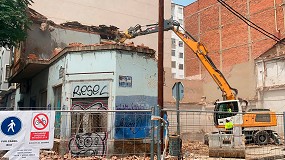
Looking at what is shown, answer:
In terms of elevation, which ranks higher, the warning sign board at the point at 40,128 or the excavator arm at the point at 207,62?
the excavator arm at the point at 207,62

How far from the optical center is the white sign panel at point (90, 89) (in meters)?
12.4

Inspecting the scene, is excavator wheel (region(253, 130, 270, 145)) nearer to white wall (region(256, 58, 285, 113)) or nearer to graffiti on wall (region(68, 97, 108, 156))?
white wall (region(256, 58, 285, 113))

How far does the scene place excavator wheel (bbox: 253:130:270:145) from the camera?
55.7 ft

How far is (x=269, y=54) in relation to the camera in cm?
2839

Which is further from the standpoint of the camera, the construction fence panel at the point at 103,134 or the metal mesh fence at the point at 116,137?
the construction fence panel at the point at 103,134

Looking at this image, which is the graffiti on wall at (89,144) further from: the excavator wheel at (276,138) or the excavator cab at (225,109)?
the excavator wheel at (276,138)

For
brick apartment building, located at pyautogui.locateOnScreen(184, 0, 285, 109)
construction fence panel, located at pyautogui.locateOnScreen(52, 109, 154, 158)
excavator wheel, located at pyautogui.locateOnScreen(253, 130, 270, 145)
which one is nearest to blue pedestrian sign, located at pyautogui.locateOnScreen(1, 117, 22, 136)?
construction fence panel, located at pyautogui.locateOnScreen(52, 109, 154, 158)

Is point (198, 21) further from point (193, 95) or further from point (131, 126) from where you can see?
point (131, 126)

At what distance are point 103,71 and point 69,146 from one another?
323cm

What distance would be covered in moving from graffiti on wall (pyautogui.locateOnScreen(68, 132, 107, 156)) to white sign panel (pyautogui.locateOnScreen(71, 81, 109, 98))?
1.97 metres

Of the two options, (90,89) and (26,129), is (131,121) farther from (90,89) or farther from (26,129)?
(26,129)

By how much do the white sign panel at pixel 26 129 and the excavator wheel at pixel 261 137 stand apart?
1289 centimetres

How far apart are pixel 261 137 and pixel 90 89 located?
10.9 meters

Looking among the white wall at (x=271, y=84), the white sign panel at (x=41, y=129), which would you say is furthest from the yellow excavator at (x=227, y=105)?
the white sign panel at (x=41, y=129)
